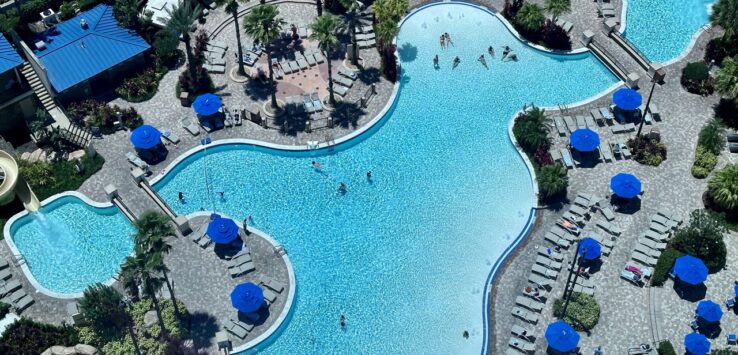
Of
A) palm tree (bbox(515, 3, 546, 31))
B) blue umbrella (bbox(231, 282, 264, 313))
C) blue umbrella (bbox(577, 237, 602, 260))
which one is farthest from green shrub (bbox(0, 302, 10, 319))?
palm tree (bbox(515, 3, 546, 31))

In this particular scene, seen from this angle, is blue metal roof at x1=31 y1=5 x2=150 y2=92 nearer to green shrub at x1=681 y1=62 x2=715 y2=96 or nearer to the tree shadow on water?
the tree shadow on water

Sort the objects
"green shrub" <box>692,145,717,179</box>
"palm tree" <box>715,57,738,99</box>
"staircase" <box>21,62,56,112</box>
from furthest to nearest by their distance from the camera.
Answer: "staircase" <box>21,62,56,112</box> < "palm tree" <box>715,57,738,99</box> < "green shrub" <box>692,145,717,179</box>

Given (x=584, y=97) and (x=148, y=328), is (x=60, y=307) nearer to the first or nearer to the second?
(x=148, y=328)

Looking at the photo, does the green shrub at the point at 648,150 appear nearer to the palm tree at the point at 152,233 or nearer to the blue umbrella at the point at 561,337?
the blue umbrella at the point at 561,337

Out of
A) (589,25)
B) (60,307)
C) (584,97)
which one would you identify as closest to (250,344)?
(60,307)

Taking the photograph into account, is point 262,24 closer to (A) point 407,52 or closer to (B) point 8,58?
(A) point 407,52

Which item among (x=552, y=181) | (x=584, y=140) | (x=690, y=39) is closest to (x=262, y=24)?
(x=552, y=181)
